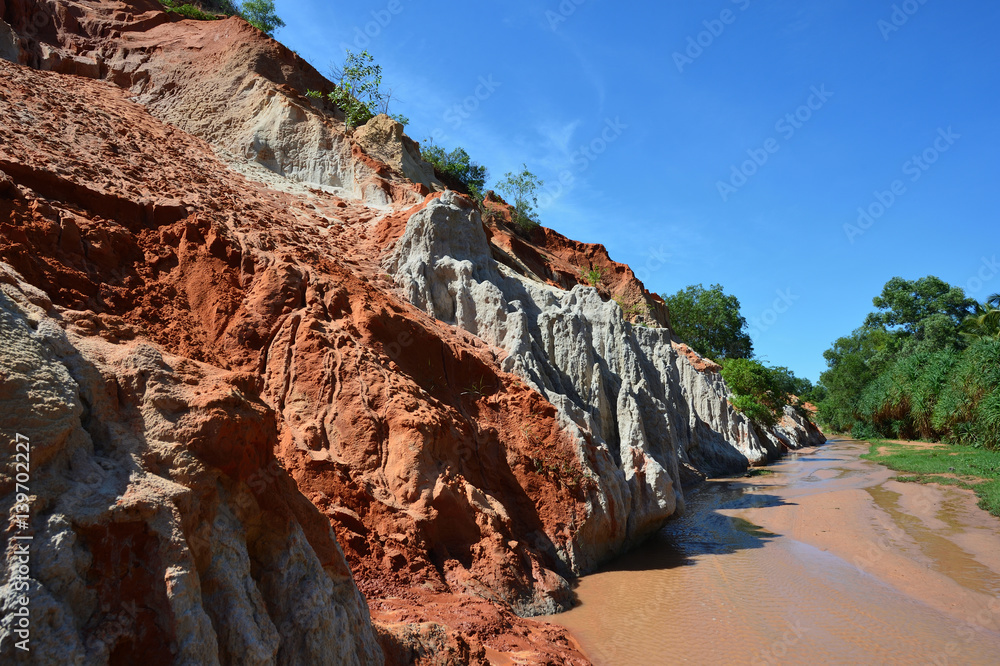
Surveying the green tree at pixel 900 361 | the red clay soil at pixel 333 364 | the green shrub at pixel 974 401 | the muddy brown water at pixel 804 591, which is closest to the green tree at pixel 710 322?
the green tree at pixel 900 361

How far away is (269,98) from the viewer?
53.9 ft

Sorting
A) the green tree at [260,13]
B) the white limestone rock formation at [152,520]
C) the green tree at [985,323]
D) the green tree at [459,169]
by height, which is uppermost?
the green tree at [260,13]

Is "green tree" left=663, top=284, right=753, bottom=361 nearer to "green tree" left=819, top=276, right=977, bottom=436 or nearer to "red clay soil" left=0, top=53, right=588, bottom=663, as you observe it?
"green tree" left=819, top=276, right=977, bottom=436

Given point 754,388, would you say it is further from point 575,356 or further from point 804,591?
point 804,591

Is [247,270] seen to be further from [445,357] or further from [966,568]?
[966,568]

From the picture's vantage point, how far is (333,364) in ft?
28.5

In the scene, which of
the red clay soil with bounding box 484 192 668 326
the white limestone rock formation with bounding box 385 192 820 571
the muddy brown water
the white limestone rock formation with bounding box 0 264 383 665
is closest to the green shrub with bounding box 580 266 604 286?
the red clay soil with bounding box 484 192 668 326

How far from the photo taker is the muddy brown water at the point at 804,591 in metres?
7.28

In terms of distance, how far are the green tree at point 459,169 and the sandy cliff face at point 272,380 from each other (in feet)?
31.2

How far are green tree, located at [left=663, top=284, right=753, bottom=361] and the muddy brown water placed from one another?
3928cm

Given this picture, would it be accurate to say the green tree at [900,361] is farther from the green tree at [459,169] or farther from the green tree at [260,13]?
the green tree at [260,13]

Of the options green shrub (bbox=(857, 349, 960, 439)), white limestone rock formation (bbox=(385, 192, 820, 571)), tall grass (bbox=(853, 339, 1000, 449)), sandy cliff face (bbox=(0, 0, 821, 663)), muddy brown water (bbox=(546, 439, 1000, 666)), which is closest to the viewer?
sandy cliff face (bbox=(0, 0, 821, 663))

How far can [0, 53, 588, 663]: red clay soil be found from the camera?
22.9 feet

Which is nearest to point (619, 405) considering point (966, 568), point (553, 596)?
point (553, 596)
